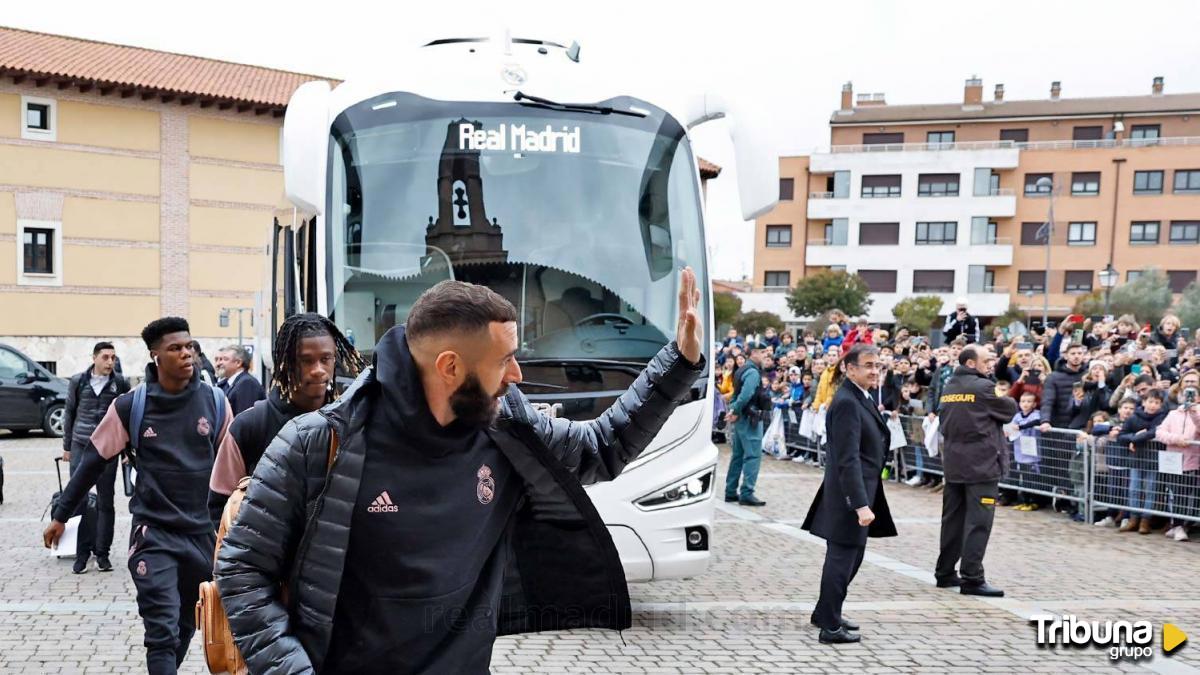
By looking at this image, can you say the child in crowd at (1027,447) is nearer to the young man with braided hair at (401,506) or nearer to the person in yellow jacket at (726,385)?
the person in yellow jacket at (726,385)

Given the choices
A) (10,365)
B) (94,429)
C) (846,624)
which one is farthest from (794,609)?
(10,365)

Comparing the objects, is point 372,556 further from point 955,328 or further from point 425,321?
point 955,328

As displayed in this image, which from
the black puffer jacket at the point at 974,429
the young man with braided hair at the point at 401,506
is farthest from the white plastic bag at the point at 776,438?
the young man with braided hair at the point at 401,506

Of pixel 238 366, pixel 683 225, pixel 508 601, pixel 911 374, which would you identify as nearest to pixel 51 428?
pixel 238 366

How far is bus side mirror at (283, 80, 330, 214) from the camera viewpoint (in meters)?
6.28

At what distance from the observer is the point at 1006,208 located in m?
61.5

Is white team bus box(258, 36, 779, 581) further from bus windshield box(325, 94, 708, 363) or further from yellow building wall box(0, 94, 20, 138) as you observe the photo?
yellow building wall box(0, 94, 20, 138)

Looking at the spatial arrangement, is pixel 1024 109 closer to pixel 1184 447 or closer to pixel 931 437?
pixel 931 437

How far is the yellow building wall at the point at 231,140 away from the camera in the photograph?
34906mm

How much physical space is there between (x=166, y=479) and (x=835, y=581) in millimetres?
3898

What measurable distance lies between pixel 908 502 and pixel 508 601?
11128 mm

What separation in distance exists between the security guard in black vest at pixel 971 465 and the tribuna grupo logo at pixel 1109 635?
0.80 meters

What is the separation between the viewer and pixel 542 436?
2.59 metres

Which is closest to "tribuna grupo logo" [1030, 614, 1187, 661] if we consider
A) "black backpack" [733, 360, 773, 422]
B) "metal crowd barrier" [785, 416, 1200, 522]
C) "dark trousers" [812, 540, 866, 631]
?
"dark trousers" [812, 540, 866, 631]
